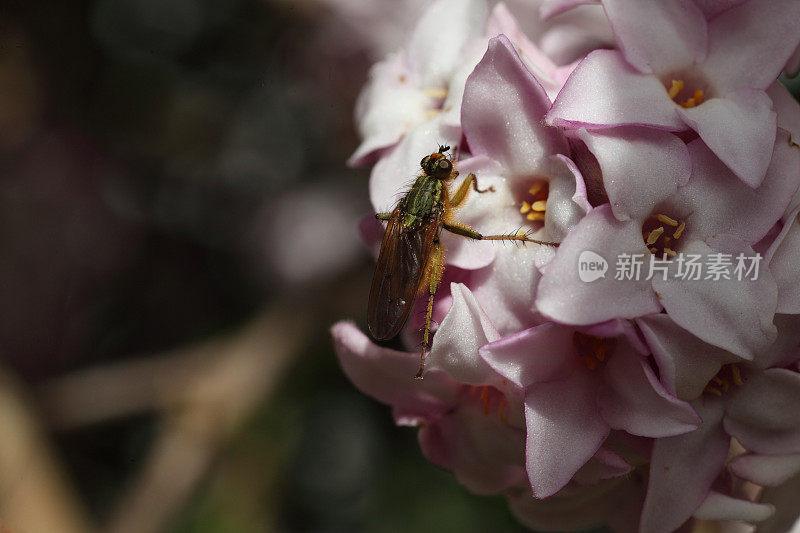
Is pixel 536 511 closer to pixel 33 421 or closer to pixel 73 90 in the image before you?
pixel 33 421

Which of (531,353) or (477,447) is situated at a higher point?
(531,353)

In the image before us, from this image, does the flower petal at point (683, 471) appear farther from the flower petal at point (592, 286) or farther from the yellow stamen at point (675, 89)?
the yellow stamen at point (675, 89)

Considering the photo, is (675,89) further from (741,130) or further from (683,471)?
(683,471)

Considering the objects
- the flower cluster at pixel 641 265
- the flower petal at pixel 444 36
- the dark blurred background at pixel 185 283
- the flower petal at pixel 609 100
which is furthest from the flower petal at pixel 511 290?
the dark blurred background at pixel 185 283

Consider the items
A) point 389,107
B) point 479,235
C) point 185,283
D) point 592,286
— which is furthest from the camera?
point 185,283

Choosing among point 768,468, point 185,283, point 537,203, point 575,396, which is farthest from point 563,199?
point 185,283
